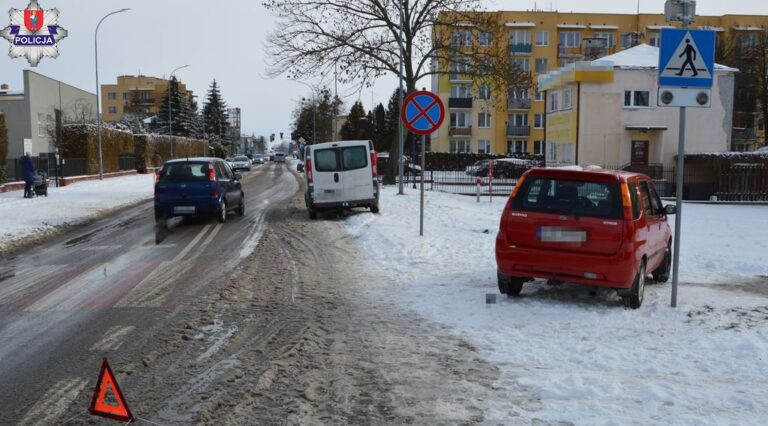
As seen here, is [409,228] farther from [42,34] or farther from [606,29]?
A: [606,29]

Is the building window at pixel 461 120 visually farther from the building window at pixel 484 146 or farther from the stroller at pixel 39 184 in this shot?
the stroller at pixel 39 184

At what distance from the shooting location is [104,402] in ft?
14.4

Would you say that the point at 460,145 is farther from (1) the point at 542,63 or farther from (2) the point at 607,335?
(2) the point at 607,335

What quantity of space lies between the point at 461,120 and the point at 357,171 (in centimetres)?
5705

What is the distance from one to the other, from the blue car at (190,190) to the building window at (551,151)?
29973 mm

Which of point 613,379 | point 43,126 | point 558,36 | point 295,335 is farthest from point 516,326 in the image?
point 558,36

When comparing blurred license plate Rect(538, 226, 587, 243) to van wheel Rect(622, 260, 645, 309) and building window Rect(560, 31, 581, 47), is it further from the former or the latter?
building window Rect(560, 31, 581, 47)

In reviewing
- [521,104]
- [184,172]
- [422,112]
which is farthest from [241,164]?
[422,112]

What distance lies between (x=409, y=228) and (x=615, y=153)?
27.5 meters

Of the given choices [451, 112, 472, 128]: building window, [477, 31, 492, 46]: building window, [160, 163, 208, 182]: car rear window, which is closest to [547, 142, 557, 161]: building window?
[477, 31, 492, 46]: building window

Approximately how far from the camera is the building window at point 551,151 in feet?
142

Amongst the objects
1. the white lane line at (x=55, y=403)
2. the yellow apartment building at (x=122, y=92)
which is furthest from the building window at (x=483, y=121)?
the yellow apartment building at (x=122, y=92)

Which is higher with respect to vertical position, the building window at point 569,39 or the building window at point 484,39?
the building window at point 569,39

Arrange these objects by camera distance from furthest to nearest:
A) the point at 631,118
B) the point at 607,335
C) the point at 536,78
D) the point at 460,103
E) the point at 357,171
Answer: the point at 536,78, the point at 460,103, the point at 631,118, the point at 357,171, the point at 607,335
